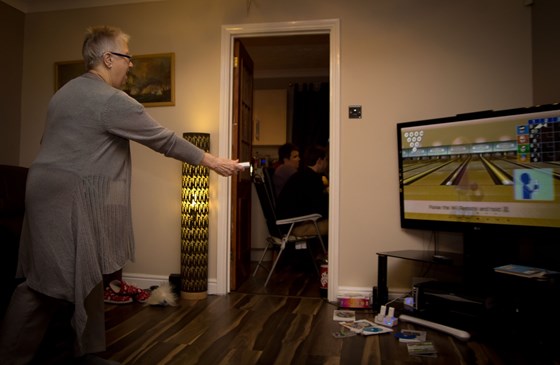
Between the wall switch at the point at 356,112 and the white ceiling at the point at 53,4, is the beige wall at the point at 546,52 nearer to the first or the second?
the wall switch at the point at 356,112

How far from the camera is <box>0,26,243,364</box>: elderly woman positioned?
4.68 feet

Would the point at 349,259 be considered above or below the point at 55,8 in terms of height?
below

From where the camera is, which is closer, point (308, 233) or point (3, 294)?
point (3, 294)

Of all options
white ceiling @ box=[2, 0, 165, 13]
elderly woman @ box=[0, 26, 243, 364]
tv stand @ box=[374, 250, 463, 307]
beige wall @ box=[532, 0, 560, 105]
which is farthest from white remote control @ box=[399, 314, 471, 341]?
white ceiling @ box=[2, 0, 165, 13]

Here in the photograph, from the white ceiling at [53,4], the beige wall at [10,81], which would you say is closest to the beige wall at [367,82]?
the white ceiling at [53,4]

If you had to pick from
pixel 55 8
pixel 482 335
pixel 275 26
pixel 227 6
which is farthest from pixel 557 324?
pixel 55 8

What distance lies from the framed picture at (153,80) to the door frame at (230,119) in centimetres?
48

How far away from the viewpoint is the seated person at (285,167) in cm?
420

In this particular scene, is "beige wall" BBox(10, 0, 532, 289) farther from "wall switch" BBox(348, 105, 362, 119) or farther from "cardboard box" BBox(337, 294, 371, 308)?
"cardboard box" BBox(337, 294, 371, 308)

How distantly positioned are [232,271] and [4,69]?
275cm

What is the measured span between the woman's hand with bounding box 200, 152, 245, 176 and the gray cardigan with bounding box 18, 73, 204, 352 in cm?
24

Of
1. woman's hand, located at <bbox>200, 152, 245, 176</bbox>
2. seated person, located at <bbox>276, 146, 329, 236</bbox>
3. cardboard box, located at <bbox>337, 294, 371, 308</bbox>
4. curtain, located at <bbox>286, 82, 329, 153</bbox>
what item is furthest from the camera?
curtain, located at <bbox>286, 82, 329, 153</bbox>

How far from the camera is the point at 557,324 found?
1965mm

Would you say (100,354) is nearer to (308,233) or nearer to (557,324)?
(308,233)
